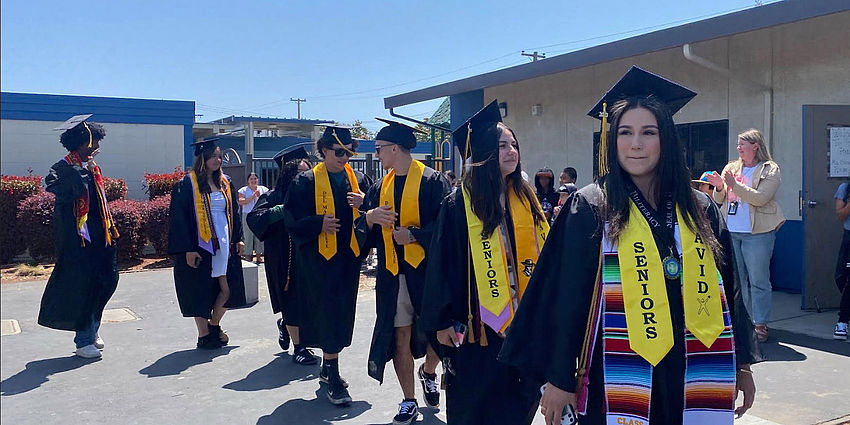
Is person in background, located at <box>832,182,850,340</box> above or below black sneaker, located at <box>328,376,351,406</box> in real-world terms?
above

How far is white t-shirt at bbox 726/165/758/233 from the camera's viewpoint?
6.46 m

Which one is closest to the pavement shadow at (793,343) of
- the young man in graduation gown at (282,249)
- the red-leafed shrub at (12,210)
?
the young man in graduation gown at (282,249)

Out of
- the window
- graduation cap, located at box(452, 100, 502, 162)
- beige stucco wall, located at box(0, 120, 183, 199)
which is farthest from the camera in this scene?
beige stucco wall, located at box(0, 120, 183, 199)

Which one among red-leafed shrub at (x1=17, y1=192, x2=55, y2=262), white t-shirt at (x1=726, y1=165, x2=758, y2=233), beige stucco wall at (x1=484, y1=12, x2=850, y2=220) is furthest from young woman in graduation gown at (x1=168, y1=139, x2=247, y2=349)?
red-leafed shrub at (x1=17, y1=192, x2=55, y2=262)

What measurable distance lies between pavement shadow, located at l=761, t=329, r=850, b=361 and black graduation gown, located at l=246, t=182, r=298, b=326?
410 centimetres

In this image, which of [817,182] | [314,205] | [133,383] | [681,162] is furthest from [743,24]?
[133,383]

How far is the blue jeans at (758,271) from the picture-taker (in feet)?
21.5

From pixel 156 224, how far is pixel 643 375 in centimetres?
1234

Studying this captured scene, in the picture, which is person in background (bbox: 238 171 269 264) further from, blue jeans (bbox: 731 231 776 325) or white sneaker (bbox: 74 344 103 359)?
blue jeans (bbox: 731 231 776 325)

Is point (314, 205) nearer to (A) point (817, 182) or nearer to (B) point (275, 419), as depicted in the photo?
(B) point (275, 419)

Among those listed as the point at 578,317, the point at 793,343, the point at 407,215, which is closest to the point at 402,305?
the point at 407,215

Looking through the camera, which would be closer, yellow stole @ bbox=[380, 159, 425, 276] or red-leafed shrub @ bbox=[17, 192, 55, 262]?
yellow stole @ bbox=[380, 159, 425, 276]

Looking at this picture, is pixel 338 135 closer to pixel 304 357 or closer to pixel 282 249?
pixel 282 249

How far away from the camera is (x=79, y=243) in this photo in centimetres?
641
